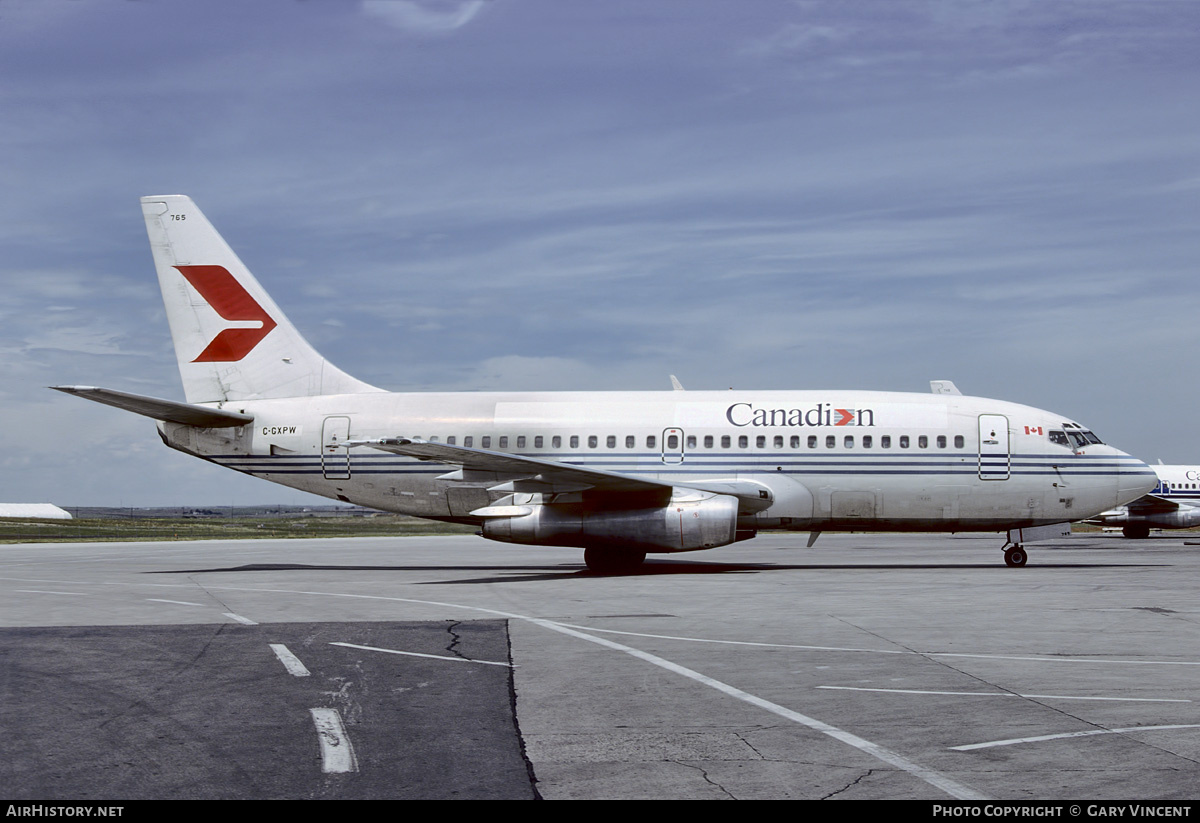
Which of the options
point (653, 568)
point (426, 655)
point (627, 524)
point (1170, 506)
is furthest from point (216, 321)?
point (1170, 506)

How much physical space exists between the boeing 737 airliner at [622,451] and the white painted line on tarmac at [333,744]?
15673mm

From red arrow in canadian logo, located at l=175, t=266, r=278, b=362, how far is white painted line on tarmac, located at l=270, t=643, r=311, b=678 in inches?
737

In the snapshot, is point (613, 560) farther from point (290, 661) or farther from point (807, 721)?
point (807, 721)

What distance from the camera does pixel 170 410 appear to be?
27812 millimetres

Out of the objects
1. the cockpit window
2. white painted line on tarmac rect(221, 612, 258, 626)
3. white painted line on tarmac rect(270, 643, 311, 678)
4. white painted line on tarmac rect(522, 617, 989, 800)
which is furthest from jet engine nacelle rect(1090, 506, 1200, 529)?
white painted line on tarmac rect(270, 643, 311, 678)

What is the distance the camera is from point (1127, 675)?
409 inches

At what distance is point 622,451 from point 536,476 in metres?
3.18

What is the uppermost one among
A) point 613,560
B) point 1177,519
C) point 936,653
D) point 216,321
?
point 216,321

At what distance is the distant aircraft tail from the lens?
2997 centimetres

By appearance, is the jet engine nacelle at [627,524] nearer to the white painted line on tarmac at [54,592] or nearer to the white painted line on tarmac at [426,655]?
the white painted line on tarmac at [54,592]

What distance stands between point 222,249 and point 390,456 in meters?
7.74

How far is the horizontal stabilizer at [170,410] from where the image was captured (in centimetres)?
2484
